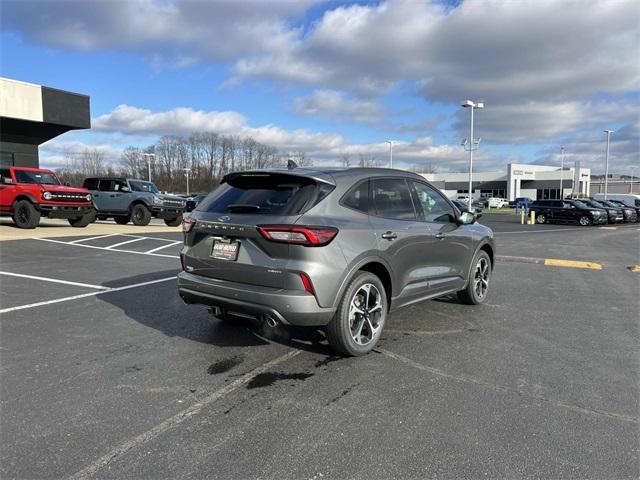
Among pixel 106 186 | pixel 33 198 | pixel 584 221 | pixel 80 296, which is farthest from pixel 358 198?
pixel 584 221

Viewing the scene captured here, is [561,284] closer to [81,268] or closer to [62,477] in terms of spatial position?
[62,477]

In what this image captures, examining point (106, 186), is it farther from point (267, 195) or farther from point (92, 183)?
point (267, 195)

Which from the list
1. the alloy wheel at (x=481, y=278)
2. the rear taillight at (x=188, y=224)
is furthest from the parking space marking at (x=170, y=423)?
the alloy wheel at (x=481, y=278)

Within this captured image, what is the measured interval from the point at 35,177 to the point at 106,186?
4.05 m

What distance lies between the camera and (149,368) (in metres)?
4.02

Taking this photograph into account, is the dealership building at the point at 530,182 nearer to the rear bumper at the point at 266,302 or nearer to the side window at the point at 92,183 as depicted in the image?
the side window at the point at 92,183

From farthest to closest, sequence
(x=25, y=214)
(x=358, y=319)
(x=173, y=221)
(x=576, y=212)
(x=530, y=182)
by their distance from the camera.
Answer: (x=530, y=182), (x=576, y=212), (x=173, y=221), (x=25, y=214), (x=358, y=319)

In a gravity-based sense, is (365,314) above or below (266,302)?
below

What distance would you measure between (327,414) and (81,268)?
24.0 ft

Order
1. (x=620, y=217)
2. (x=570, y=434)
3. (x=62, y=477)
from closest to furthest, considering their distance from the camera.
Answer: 1. (x=62, y=477)
2. (x=570, y=434)
3. (x=620, y=217)

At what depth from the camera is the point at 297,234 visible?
3.83 meters

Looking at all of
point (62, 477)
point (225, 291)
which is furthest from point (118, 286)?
point (62, 477)

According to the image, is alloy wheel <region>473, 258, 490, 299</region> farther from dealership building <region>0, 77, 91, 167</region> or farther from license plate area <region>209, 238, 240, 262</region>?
dealership building <region>0, 77, 91, 167</region>

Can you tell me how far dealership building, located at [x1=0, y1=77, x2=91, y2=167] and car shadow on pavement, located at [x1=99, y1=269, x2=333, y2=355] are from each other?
20025 mm
